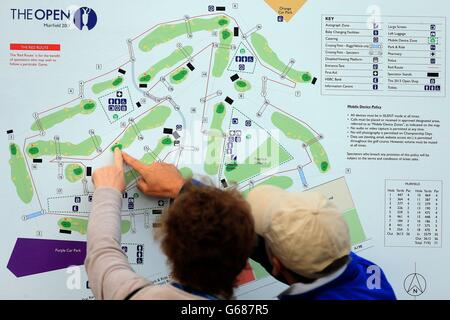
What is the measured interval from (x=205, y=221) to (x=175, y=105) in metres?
0.62

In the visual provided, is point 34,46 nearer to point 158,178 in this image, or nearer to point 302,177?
point 158,178

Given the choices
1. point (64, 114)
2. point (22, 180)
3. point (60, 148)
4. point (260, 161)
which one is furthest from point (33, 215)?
point (260, 161)

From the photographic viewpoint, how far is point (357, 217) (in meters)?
1.68

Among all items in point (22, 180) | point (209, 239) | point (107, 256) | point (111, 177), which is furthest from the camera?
point (22, 180)

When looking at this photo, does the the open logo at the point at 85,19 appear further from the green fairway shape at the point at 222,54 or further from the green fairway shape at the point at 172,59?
the green fairway shape at the point at 222,54

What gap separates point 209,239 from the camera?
117cm

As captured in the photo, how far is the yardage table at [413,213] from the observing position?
1682mm

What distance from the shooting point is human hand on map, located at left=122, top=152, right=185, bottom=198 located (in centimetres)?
160

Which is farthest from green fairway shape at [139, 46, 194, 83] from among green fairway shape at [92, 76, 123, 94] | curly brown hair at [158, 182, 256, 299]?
curly brown hair at [158, 182, 256, 299]

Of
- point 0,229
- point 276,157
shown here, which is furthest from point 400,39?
point 0,229

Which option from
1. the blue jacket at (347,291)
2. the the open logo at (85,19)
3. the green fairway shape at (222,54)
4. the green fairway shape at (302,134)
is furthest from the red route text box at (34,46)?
the blue jacket at (347,291)

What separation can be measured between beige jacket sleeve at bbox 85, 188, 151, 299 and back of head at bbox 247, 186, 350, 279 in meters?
0.36

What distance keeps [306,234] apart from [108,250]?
0.53 metres

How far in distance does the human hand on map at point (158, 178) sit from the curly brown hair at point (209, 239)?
357mm
